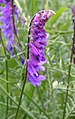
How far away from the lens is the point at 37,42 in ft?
4.03

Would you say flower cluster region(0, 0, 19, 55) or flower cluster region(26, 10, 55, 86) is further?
flower cluster region(0, 0, 19, 55)

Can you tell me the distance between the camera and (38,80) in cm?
132

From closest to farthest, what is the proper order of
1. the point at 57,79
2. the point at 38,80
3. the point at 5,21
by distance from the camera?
1. the point at 38,80
2. the point at 5,21
3. the point at 57,79

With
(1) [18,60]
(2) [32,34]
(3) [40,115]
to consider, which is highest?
(2) [32,34]

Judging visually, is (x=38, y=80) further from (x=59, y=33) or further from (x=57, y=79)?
(x=59, y=33)

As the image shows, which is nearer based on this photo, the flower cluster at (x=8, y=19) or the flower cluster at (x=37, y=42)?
the flower cluster at (x=37, y=42)

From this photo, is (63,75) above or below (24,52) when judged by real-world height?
below

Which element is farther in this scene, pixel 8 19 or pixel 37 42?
pixel 8 19

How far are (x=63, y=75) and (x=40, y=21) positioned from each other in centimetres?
52

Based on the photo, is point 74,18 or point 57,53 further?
point 57,53

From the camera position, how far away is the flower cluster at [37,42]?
1.19m

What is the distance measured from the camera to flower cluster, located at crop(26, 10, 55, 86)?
1187 mm

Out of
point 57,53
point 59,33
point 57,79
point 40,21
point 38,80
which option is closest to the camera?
point 40,21

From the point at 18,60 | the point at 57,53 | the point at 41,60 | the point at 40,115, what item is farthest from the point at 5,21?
the point at 57,53
